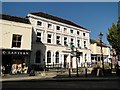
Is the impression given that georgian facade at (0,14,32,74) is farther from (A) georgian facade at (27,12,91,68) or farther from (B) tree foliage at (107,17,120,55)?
(B) tree foliage at (107,17,120,55)

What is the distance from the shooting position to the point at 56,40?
34625 millimetres

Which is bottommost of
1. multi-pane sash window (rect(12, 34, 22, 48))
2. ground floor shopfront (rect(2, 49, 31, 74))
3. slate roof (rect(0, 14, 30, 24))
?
ground floor shopfront (rect(2, 49, 31, 74))

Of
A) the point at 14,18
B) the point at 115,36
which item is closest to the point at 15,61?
the point at 14,18

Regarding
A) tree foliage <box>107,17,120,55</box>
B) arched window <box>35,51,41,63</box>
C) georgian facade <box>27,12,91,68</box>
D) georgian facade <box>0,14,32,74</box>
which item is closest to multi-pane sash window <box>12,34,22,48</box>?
georgian facade <box>0,14,32,74</box>

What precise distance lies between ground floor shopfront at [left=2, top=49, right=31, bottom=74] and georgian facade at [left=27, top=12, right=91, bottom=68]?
6.62 ft

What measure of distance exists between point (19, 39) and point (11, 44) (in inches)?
56.9

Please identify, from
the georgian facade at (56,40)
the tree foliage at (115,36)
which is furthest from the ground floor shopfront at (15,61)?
the tree foliage at (115,36)

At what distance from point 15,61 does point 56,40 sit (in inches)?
351

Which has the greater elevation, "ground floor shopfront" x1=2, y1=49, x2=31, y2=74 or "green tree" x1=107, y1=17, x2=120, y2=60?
"green tree" x1=107, y1=17, x2=120, y2=60

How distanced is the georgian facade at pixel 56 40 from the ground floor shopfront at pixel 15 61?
6.62 feet

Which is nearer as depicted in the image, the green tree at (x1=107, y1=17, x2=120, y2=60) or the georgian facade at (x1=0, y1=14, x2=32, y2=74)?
the georgian facade at (x1=0, y1=14, x2=32, y2=74)

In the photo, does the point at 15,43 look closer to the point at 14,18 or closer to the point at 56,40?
the point at 14,18

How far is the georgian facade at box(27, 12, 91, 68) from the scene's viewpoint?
31.4 metres

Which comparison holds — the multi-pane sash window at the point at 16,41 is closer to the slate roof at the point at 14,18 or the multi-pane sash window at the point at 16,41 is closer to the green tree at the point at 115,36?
the slate roof at the point at 14,18
